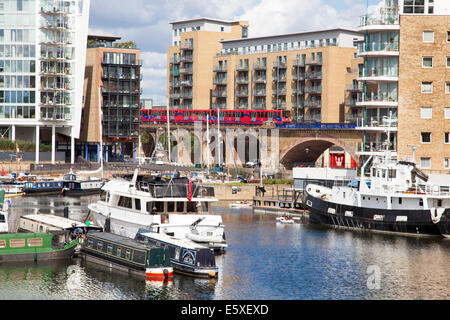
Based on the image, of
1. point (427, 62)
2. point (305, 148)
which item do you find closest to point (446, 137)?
point (427, 62)

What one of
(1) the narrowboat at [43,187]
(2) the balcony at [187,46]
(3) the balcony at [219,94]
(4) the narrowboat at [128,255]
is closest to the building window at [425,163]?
(4) the narrowboat at [128,255]

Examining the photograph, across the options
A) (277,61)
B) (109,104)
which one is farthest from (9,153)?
(277,61)

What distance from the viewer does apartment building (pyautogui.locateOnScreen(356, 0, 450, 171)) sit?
282ft

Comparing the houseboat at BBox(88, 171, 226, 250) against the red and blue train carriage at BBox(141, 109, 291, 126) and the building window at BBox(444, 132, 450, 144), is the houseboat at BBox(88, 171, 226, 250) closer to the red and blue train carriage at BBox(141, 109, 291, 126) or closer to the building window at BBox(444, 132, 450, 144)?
the building window at BBox(444, 132, 450, 144)

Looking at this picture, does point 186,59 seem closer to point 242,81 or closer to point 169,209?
point 242,81

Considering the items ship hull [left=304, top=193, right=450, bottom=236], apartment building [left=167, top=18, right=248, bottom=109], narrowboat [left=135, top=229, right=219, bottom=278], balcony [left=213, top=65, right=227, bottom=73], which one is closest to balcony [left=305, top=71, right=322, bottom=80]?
balcony [left=213, top=65, right=227, bottom=73]

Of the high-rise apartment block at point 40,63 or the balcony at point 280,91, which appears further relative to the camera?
the balcony at point 280,91

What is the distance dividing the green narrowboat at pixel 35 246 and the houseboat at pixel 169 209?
237 inches

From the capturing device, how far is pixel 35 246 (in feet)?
183

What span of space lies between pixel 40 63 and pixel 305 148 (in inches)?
1912

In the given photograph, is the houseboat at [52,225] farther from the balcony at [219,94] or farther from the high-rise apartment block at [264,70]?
the balcony at [219,94]

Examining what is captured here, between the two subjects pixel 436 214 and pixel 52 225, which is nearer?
pixel 52 225

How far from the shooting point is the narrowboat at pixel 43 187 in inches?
4328

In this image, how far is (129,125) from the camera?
151 metres
